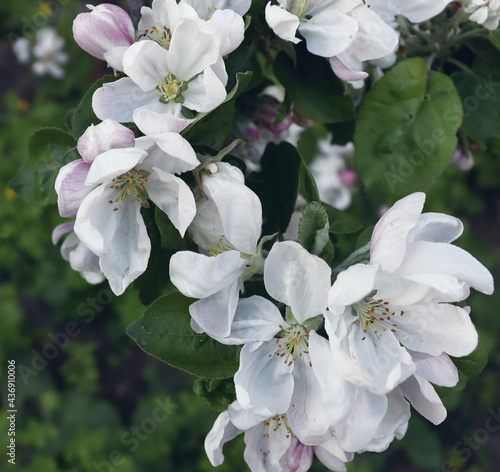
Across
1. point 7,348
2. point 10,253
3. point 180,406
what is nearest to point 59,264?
point 10,253

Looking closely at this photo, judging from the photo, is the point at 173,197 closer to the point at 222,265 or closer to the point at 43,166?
the point at 222,265

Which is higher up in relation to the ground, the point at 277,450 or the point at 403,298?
the point at 403,298

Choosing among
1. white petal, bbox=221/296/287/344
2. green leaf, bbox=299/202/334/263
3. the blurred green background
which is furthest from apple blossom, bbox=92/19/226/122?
the blurred green background

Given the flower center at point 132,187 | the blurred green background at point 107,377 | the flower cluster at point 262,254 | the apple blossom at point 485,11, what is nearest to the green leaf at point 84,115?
the flower cluster at point 262,254

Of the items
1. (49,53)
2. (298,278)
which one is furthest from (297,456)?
(49,53)

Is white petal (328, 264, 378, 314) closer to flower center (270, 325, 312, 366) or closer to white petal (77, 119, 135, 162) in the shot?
flower center (270, 325, 312, 366)

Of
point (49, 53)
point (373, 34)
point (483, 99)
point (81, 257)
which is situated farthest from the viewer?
point (49, 53)
